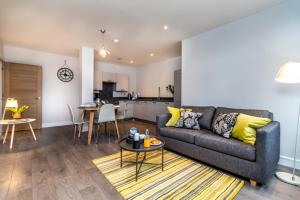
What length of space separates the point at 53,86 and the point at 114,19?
352 cm

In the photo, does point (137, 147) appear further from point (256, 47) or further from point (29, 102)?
point (29, 102)

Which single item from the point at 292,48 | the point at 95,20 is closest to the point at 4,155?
the point at 95,20

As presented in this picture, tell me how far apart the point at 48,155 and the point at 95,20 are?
256cm

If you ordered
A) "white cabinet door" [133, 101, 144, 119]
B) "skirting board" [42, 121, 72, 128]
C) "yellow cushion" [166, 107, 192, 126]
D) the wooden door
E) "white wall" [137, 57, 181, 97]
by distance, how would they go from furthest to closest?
"white cabinet door" [133, 101, 144, 119], "white wall" [137, 57, 181, 97], "skirting board" [42, 121, 72, 128], the wooden door, "yellow cushion" [166, 107, 192, 126]

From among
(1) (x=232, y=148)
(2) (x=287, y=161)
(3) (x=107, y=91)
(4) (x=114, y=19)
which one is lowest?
(2) (x=287, y=161)

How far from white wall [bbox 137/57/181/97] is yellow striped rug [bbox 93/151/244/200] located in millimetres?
3560

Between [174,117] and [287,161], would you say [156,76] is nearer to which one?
[174,117]

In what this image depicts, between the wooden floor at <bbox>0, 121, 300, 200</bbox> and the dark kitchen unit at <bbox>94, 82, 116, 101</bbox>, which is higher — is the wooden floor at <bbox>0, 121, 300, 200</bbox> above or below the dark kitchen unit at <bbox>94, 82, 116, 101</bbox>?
below

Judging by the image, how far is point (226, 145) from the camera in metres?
1.92

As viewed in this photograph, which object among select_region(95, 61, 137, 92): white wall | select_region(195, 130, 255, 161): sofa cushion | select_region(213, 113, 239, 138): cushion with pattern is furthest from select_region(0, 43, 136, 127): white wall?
select_region(213, 113, 239, 138): cushion with pattern

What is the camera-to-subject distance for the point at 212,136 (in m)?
2.18

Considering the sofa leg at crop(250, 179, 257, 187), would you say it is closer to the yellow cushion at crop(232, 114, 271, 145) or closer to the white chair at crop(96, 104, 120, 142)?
the yellow cushion at crop(232, 114, 271, 145)

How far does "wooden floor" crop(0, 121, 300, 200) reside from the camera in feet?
5.00

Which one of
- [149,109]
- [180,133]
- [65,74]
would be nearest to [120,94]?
[149,109]
